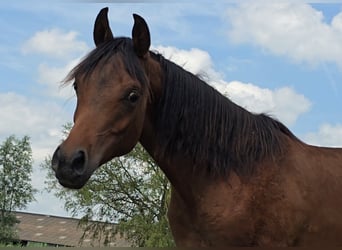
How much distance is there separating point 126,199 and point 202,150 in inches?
913

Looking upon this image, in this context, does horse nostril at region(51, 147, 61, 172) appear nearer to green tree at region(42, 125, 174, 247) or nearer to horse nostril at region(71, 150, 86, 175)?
horse nostril at region(71, 150, 86, 175)

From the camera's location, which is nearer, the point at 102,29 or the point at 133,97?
the point at 133,97

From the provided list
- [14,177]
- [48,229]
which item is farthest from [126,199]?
[48,229]

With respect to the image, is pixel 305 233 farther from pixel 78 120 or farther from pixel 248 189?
pixel 78 120

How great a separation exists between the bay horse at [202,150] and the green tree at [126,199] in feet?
66.6

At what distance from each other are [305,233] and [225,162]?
77 centimetres

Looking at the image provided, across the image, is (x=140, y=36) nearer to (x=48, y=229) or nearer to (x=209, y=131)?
(x=209, y=131)

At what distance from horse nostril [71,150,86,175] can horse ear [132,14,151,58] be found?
104cm

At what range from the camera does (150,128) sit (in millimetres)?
3939

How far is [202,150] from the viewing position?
3840 mm

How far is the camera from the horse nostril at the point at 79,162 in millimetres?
3184

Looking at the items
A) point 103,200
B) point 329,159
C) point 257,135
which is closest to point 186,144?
point 257,135

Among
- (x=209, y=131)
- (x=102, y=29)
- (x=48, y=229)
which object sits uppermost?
(x=48, y=229)

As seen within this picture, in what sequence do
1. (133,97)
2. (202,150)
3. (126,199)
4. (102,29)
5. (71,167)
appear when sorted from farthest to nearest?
(126,199), (102,29), (202,150), (133,97), (71,167)
